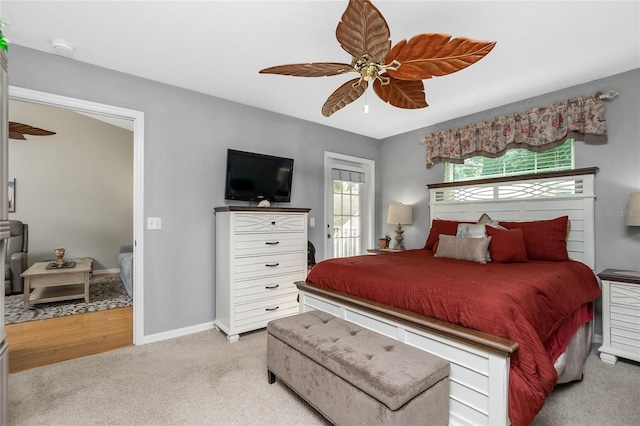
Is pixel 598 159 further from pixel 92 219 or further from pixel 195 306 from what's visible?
pixel 92 219

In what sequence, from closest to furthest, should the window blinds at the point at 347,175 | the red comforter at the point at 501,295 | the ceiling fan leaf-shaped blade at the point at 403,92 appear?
1. the red comforter at the point at 501,295
2. the ceiling fan leaf-shaped blade at the point at 403,92
3. the window blinds at the point at 347,175

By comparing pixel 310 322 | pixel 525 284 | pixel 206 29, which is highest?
pixel 206 29

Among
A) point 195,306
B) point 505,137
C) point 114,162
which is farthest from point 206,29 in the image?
point 114,162

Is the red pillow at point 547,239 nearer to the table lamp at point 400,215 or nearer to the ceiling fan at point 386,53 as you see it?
the table lamp at point 400,215

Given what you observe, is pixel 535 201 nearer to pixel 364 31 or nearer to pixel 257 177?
pixel 364 31

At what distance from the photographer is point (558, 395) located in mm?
1954

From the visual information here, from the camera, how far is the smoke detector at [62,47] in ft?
7.33

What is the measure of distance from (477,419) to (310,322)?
3.42 ft

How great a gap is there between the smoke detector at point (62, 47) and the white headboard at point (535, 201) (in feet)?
13.4

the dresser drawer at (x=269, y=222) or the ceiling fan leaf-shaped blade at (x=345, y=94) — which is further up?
the ceiling fan leaf-shaped blade at (x=345, y=94)

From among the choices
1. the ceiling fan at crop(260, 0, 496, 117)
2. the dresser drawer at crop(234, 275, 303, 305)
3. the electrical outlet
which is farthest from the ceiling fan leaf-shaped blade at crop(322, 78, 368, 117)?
the electrical outlet

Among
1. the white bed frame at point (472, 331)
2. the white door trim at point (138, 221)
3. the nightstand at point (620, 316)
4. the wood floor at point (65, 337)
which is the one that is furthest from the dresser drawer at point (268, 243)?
the nightstand at point (620, 316)

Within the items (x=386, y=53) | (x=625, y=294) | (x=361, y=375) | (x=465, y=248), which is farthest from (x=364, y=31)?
(x=625, y=294)

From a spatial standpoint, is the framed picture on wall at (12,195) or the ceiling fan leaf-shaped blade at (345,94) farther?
the framed picture on wall at (12,195)
